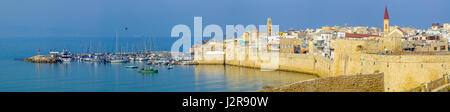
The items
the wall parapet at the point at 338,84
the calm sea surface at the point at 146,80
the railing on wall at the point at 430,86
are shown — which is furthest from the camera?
the calm sea surface at the point at 146,80

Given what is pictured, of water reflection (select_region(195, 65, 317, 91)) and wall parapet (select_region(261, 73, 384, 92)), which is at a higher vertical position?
wall parapet (select_region(261, 73, 384, 92))

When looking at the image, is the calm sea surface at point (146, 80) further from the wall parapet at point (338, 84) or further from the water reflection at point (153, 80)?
the wall parapet at point (338, 84)

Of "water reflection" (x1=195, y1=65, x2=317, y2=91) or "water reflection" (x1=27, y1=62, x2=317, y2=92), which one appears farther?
"water reflection" (x1=27, y1=62, x2=317, y2=92)

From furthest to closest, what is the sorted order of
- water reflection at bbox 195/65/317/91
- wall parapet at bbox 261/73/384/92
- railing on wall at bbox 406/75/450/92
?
water reflection at bbox 195/65/317/91 < railing on wall at bbox 406/75/450/92 < wall parapet at bbox 261/73/384/92

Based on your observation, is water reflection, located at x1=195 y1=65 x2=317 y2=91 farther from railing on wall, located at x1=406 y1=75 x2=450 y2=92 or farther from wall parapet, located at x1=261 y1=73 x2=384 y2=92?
railing on wall, located at x1=406 y1=75 x2=450 y2=92

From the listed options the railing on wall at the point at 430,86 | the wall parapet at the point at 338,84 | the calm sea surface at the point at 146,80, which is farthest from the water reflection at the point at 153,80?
the railing on wall at the point at 430,86

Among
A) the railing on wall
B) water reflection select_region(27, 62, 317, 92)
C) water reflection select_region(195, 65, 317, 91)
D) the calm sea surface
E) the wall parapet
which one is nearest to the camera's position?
the wall parapet

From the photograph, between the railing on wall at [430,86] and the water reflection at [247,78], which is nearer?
the railing on wall at [430,86]

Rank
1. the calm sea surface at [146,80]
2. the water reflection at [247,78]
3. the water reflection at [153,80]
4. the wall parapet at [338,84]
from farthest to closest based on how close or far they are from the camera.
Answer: the water reflection at [153,80] < the calm sea surface at [146,80] < the water reflection at [247,78] < the wall parapet at [338,84]

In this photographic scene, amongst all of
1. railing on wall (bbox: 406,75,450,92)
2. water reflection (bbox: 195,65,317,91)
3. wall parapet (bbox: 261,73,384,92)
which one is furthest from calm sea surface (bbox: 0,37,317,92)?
railing on wall (bbox: 406,75,450,92)

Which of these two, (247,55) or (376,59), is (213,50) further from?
(376,59)

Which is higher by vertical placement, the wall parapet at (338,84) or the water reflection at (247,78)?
the wall parapet at (338,84)

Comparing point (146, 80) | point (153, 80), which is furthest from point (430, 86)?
point (146, 80)

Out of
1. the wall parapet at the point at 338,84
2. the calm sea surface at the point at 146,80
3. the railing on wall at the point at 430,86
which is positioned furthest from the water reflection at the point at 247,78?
the railing on wall at the point at 430,86
